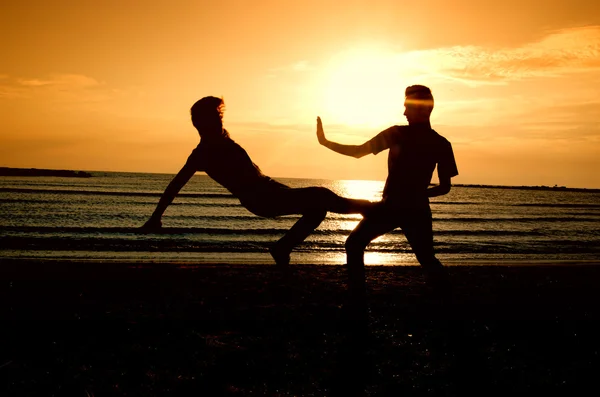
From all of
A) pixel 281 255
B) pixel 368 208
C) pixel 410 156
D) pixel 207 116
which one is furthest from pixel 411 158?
pixel 207 116

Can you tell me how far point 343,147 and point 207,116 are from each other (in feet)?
5.12

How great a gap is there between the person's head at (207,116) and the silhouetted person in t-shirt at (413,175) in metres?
1.52

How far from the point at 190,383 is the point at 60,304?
147 inches

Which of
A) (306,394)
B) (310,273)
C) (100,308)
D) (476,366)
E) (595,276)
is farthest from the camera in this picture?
(595,276)

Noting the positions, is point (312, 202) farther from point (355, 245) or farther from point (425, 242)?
point (425, 242)

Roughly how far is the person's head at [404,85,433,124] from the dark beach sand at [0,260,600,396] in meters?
2.19

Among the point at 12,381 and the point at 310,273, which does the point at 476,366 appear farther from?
the point at 310,273

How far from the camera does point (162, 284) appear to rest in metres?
8.78

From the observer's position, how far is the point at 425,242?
18.4 ft

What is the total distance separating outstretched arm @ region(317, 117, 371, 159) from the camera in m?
5.61

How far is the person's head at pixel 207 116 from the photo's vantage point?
18.5 ft

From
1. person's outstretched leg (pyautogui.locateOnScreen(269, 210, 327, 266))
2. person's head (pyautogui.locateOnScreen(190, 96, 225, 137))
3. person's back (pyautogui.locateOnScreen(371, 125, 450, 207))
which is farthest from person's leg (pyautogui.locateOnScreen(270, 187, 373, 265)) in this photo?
person's head (pyautogui.locateOnScreen(190, 96, 225, 137))

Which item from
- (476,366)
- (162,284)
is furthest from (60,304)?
(476,366)

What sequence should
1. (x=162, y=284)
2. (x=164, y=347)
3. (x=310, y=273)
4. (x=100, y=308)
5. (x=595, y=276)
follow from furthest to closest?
1. (x=595, y=276)
2. (x=310, y=273)
3. (x=162, y=284)
4. (x=100, y=308)
5. (x=164, y=347)
